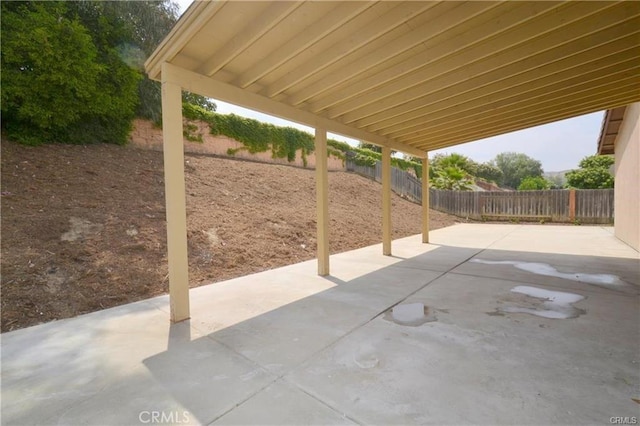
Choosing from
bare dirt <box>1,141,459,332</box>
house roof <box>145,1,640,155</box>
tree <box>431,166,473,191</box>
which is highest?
house roof <box>145,1,640,155</box>

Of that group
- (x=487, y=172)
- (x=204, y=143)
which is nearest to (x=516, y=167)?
(x=487, y=172)

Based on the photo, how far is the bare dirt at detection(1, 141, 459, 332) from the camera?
11.5 feet

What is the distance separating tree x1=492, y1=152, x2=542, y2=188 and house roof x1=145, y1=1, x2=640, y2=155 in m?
46.5

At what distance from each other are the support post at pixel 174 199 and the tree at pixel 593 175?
26.9m

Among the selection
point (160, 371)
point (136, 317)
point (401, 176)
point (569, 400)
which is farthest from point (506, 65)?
point (401, 176)

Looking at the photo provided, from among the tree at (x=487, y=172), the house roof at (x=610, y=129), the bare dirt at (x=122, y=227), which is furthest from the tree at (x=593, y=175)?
the bare dirt at (x=122, y=227)

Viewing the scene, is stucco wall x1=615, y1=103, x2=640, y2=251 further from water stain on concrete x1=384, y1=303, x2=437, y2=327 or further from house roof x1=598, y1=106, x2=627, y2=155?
water stain on concrete x1=384, y1=303, x2=437, y2=327

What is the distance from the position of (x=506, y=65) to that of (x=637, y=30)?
1206 millimetres

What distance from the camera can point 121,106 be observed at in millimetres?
7699

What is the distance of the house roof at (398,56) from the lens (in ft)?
8.80

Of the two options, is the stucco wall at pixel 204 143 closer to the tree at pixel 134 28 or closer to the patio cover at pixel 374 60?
the tree at pixel 134 28

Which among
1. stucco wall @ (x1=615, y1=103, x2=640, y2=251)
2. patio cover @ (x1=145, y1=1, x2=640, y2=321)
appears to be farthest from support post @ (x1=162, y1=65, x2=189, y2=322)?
stucco wall @ (x1=615, y1=103, x2=640, y2=251)

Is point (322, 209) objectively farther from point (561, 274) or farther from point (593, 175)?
point (593, 175)

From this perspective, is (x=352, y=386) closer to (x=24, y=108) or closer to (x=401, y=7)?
(x=401, y=7)
